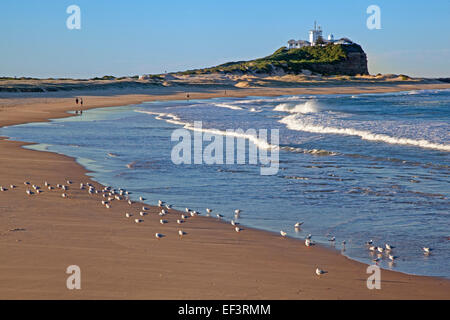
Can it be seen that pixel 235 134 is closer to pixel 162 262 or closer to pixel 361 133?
pixel 361 133

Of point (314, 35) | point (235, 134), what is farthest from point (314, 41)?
point (235, 134)

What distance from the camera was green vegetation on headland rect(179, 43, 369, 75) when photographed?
126 metres

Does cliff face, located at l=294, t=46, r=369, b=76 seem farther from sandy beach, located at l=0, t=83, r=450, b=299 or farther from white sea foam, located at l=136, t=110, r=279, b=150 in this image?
sandy beach, located at l=0, t=83, r=450, b=299

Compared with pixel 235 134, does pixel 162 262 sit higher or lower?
lower

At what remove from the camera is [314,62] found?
136750 millimetres

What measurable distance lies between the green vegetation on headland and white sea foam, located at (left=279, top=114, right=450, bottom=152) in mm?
95460

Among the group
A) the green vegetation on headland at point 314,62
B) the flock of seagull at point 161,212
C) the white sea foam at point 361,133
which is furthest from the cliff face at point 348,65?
the flock of seagull at point 161,212

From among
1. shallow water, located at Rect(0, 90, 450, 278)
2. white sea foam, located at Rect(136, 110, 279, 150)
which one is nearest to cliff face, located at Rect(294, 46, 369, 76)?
white sea foam, located at Rect(136, 110, 279, 150)

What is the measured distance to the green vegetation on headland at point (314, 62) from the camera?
12550 centimetres

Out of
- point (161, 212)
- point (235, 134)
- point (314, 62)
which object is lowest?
point (161, 212)

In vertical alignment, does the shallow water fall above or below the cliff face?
below

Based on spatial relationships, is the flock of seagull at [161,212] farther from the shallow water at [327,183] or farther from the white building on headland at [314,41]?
the white building on headland at [314,41]

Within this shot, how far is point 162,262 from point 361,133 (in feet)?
50.1
